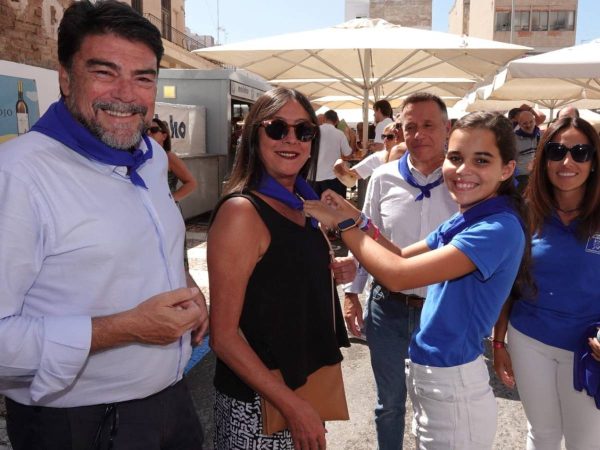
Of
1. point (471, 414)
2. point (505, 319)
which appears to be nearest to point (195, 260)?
point (505, 319)

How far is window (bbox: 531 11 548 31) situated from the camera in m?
43.9

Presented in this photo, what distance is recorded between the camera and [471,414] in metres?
1.81

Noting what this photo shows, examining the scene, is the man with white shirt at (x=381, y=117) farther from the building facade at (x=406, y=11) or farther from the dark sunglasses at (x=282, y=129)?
the building facade at (x=406, y=11)

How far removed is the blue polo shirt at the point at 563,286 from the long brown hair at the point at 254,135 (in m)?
1.27

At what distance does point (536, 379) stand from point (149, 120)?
2.05 meters

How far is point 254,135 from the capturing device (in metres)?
1.88

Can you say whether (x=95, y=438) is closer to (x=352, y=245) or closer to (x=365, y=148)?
(x=352, y=245)

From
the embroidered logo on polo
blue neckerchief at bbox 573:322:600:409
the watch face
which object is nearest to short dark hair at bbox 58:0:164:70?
the watch face

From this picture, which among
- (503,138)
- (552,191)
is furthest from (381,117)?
(503,138)

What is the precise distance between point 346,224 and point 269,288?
1.40 ft

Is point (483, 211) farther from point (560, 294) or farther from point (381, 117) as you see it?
point (381, 117)

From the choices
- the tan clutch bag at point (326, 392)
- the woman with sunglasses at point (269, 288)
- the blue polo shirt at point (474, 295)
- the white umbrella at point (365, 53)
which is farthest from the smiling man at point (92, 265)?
the white umbrella at point (365, 53)

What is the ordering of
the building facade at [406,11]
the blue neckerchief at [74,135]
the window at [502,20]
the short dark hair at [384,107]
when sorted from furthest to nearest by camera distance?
the building facade at [406,11], the window at [502,20], the short dark hair at [384,107], the blue neckerchief at [74,135]

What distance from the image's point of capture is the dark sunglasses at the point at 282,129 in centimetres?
184
